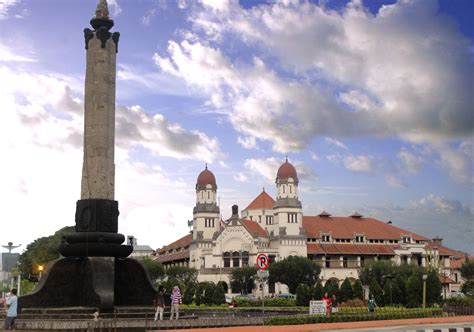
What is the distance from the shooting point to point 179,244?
434ft

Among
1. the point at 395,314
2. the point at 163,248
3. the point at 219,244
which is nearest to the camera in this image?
the point at 395,314

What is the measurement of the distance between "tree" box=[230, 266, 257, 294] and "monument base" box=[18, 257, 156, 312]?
237 ft

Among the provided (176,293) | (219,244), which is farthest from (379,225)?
(176,293)

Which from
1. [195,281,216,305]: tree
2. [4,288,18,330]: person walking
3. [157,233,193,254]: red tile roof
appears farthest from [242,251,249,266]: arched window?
[4,288,18,330]: person walking

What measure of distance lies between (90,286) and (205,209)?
8887 cm

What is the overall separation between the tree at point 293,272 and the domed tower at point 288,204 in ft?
41.0

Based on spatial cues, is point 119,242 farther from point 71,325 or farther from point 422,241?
point 422,241

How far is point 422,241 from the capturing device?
11912 centimetres

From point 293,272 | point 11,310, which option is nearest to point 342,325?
point 11,310

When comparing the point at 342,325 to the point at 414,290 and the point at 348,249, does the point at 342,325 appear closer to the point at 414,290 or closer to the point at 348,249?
the point at 414,290

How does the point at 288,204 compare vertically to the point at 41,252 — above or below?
above

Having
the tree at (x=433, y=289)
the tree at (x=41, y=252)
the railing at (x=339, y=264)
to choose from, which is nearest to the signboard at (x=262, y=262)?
the tree at (x=433, y=289)

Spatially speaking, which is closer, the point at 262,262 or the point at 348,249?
the point at 262,262

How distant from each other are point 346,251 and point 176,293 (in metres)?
87.8
